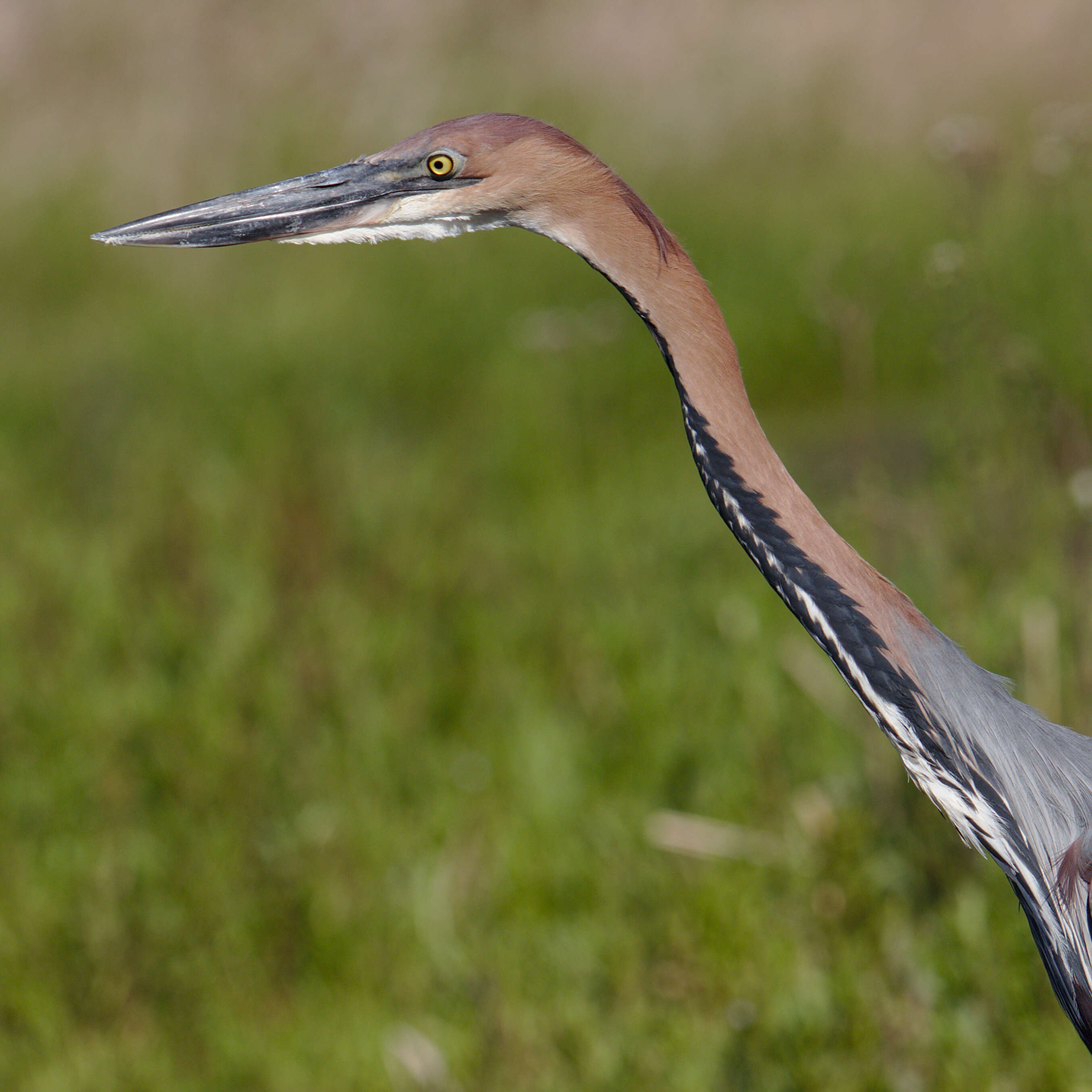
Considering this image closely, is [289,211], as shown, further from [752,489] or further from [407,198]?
[752,489]

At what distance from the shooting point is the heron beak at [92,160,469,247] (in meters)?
1.53

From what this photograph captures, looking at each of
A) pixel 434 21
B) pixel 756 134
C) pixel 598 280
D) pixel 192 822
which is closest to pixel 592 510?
pixel 598 280

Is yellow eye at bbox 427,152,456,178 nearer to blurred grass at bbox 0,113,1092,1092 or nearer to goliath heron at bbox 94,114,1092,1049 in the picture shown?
goliath heron at bbox 94,114,1092,1049

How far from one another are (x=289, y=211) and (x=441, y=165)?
0.65 feet

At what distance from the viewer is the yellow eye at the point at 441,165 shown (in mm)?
1522

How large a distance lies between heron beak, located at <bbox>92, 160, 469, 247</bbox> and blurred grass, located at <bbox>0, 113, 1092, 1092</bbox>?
3.52 ft

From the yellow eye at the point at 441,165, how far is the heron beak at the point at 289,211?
1cm

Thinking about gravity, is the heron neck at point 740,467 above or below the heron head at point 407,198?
below

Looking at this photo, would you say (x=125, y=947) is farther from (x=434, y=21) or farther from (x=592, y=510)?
(x=434, y=21)

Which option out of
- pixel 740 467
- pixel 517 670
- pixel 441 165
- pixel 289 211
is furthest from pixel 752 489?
pixel 517 670

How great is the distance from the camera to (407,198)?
157cm

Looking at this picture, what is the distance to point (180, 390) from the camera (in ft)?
16.4

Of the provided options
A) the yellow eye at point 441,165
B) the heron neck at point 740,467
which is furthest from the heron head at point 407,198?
the heron neck at point 740,467

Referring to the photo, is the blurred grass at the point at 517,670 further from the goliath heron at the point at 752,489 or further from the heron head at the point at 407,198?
the heron head at the point at 407,198
